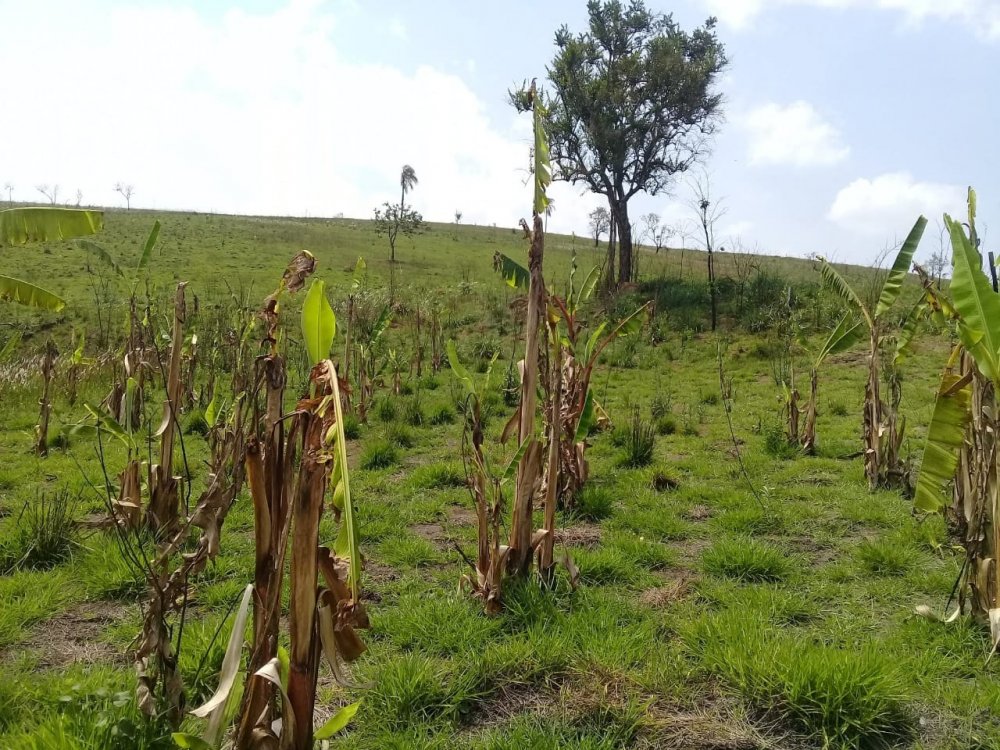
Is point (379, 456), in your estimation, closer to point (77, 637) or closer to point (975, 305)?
point (77, 637)

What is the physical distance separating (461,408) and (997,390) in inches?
290

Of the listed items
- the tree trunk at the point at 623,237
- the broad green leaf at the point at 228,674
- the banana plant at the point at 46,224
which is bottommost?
the broad green leaf at the point at 228,674

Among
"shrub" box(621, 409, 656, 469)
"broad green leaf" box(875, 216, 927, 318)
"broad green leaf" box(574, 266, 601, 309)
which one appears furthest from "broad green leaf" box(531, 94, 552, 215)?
"shrub" box(621, 409, 656, 469)

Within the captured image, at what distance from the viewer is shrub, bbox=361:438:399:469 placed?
6.79 metres

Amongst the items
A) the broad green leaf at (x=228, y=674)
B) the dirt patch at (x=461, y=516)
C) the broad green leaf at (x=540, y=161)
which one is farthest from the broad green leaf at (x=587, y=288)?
the broad green leaf at (x=228, y=674)

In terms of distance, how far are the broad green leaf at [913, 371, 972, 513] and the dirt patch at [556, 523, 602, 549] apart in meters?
2.13

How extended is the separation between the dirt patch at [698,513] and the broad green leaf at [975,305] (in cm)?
273

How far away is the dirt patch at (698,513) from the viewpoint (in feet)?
17.0

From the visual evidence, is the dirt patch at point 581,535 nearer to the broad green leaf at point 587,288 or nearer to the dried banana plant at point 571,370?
the dried banana plant at point 571,370

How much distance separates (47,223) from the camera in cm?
391

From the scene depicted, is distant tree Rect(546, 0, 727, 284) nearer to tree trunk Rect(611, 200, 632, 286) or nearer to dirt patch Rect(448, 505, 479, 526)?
tree trunk Rect(611, 200, 632, 286)

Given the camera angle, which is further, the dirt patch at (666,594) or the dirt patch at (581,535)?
the dirt patch at (581,535)

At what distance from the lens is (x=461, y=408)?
31.5 ft

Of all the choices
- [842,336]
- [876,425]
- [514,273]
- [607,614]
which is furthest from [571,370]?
[876,425]
